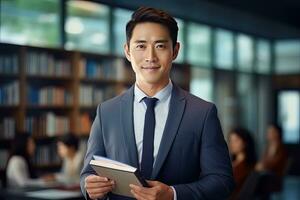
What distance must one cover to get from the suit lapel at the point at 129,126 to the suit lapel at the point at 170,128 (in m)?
0.08

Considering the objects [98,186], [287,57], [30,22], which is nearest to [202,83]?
[287,57]

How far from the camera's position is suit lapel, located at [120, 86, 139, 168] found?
1.83 metres

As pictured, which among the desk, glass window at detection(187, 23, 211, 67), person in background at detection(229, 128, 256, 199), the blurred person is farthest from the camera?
glass window at detection(187, 23, 211, 67)

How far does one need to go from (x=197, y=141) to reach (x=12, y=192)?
154 inches

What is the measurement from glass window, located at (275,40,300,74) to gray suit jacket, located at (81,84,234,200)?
40.6ft

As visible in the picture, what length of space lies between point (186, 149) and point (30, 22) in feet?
20.1

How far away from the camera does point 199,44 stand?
448 inches

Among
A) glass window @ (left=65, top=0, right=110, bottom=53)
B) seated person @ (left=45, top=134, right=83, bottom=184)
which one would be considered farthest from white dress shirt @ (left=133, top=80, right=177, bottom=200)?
glass window @ (left=65, top=0, right=110, bottom=53)

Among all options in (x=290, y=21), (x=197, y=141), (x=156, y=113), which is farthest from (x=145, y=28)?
(x=290, y=21)

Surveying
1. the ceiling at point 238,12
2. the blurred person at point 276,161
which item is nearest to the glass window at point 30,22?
the ceiling at point 238,12

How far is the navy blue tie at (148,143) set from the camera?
1.82 metres

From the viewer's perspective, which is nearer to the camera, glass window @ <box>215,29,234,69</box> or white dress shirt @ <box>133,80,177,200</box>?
white dress shirt @ <box>133,80,177,200</box>

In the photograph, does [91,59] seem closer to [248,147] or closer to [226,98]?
[248,147]

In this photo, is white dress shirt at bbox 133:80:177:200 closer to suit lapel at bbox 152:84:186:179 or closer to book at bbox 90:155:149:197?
suit lapel at bbox 152:84:186:179
